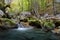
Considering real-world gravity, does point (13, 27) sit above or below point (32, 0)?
below

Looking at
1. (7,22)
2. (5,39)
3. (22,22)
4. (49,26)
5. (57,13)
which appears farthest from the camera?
(57,13)

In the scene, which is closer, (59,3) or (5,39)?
(5,39)

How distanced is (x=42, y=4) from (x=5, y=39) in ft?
57.2

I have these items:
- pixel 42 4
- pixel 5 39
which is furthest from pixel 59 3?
pixel 5 39

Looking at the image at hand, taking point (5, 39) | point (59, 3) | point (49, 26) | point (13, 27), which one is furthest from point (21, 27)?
point (59, 3)

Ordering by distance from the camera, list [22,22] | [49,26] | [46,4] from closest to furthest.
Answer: [49,26] < [22,22] < [46,4]

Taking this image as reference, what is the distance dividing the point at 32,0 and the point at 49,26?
1181 cm

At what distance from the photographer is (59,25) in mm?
17469

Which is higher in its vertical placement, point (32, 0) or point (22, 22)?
point (32, 0)

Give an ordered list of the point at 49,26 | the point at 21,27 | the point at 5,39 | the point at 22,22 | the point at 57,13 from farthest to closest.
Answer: the point at 57,13 → the point at 22,22 → the point at 21,27 → the point at 49,26 → the point at 5,39

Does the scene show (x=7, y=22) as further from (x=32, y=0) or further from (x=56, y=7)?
(x=56, y=7)

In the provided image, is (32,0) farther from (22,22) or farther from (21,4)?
(22,22)

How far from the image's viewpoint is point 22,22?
20.1 m

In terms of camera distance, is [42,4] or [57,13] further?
[42,4]
